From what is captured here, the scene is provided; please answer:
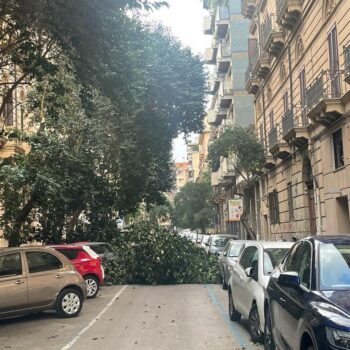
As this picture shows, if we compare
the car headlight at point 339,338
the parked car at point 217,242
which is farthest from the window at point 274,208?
the car headlight at point 339,338

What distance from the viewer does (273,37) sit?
26734 mm

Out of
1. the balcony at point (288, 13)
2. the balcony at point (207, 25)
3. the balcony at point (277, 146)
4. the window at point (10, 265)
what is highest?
the balcony at point (207, 25)

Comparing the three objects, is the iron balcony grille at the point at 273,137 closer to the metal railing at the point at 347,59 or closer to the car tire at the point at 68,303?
the metal railing at the point at 347,59

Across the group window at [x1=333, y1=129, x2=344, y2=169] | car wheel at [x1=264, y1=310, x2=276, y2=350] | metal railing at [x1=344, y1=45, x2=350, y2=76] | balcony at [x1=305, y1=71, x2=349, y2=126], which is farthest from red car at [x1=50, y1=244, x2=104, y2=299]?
car wheel at [x1=264, y1=310, x2=276, y2=350]

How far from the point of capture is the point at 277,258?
10039mm

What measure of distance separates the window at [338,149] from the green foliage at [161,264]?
18.8 feet

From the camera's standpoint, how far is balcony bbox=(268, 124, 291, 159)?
83.7 ft

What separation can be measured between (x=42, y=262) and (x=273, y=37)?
18.5 meters

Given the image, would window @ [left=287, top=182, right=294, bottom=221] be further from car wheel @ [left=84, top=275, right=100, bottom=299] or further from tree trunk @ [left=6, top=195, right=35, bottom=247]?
car wheel @ [left=84, top=275, right=100, bottom=299]

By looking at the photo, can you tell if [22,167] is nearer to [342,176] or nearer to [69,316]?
[69,316]

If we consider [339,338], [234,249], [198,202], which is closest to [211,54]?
[198,202]

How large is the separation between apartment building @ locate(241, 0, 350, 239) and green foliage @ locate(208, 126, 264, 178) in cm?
74

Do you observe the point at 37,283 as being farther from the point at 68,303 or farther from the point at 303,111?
the point at 303,111

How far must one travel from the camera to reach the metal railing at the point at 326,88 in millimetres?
17969
